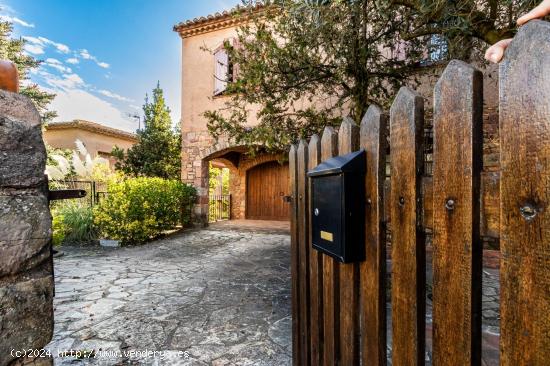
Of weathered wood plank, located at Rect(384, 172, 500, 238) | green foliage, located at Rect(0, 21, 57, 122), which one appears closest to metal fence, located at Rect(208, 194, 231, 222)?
green foliage, located at Rect(0, 21, 57, 122)

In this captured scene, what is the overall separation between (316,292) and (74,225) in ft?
23.4

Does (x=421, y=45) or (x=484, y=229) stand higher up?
(x=421, y=45)

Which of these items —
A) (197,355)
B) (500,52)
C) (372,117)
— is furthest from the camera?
(197,355)

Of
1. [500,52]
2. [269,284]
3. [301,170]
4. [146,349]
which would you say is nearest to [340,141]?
[301,170]

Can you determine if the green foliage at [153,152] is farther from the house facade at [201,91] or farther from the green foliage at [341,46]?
the green foliage at [341,46]

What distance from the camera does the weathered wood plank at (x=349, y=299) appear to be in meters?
1.16

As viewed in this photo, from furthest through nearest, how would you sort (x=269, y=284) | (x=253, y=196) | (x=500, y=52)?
(x=253, y=196) → (x=269, y=284) → (x=500, y=52)

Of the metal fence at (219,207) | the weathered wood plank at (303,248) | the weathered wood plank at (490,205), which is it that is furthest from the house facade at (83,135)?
the weathered wood plank at (490,205)

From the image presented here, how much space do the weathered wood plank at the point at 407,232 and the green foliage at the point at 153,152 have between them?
35.4 feet

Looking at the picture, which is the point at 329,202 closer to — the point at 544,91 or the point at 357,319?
the point at 357,319

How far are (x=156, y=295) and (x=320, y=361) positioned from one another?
8.40 ft

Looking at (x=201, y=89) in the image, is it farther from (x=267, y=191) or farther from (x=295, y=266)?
(x=295, y=266)

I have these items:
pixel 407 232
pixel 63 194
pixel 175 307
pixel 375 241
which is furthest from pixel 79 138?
pixel 407 232

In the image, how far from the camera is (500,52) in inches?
26.5
